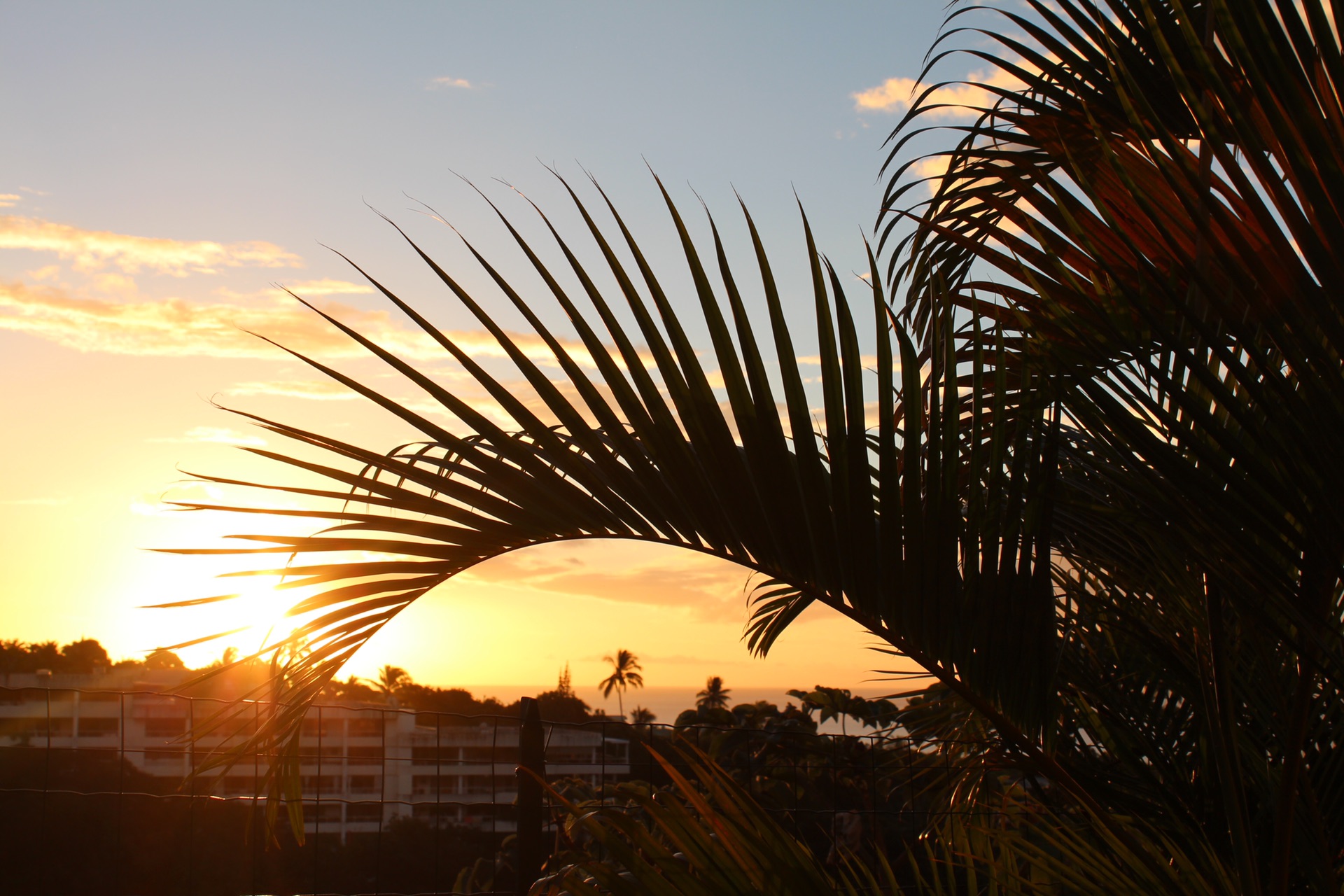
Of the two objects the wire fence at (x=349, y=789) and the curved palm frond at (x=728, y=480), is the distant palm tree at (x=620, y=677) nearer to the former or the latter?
the wire fence at (x=349, y=789)

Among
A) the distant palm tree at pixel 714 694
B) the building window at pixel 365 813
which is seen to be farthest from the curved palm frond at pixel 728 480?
the distant palm tree at pixel 714 694

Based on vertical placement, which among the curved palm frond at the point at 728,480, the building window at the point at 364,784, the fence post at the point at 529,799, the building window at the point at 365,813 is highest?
the curved palm frond at the point at 728,480

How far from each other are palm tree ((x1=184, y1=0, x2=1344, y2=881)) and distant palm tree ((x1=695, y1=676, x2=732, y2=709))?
5441cm

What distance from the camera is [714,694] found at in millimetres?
58531

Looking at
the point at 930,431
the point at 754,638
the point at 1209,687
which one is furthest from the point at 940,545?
the point at 754,638

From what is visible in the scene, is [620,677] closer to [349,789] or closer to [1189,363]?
[349,789]

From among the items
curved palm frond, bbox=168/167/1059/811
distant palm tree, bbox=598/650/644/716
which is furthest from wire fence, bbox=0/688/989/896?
distant palm tree, bbox=598/650/644/716

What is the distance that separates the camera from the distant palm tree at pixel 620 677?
281ft

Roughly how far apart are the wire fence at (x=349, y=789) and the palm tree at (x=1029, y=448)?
Answer: 43 centimetres

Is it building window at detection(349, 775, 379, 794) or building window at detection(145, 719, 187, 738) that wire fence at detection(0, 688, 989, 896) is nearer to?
building window at detection(145, 719, 187, 738)

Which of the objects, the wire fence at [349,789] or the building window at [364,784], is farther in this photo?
the building window at [364,784]

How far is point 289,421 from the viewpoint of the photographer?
1524 mm

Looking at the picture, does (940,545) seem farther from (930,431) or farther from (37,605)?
(37,605)

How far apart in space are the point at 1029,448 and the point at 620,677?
8684cm
